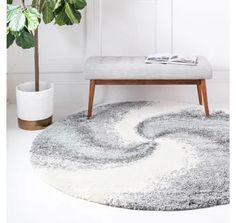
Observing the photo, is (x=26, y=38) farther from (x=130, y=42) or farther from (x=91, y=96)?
(x=130, y=42)

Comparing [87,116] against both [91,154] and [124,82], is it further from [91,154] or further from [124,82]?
[91,154]

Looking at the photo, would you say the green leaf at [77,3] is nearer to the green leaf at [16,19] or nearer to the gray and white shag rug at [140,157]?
the green leaf at [16,19]

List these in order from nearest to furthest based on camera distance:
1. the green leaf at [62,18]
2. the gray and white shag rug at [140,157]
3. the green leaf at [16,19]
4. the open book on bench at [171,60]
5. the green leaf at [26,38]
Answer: the gray and white shag rug at [140,157], the green leaf at [16,19], the green leaf at [26,38], the green leaf at [62,18], the open book on bench at [171,60]

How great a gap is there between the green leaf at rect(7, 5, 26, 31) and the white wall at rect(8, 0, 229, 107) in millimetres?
895

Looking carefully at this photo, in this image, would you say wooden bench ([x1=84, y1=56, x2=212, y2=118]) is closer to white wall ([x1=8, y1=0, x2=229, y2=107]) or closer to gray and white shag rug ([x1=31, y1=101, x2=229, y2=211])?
gray and white shag rug ([x1=31, y1=101, x2=229, y2=211])

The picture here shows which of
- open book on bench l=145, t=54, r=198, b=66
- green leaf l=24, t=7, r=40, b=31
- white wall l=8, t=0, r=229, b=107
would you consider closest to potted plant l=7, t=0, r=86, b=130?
green leaf l=24, t=7, r=40, b=31

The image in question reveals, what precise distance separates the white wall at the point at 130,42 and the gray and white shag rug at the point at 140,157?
1.26 ft

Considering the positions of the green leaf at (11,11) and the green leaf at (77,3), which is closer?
the green leaf at (11,11)

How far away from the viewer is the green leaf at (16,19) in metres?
2.61

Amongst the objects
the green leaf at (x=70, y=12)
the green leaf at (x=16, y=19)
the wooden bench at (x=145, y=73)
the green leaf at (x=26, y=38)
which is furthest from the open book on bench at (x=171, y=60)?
the green leaf at (x=16, y=19)

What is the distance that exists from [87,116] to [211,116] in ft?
3.07

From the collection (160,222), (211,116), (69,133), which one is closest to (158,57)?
(211,116)

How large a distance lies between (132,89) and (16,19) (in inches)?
51.6

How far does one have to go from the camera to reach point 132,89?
11.9 feet
